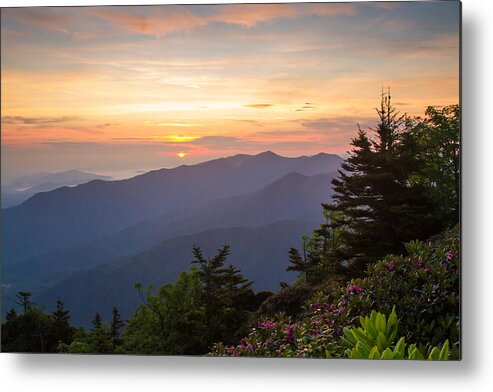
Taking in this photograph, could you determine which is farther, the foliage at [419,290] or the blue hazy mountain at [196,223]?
the blue hazy mountain at [196,223]

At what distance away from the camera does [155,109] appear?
5133 millimetres

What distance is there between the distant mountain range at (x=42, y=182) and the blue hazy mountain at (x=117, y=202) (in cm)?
4

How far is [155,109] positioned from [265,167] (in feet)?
2.49

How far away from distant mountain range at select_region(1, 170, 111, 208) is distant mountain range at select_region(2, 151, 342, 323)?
4cm

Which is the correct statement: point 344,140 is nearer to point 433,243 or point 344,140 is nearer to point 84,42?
point 433,243

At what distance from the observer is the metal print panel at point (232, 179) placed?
4.95 meters

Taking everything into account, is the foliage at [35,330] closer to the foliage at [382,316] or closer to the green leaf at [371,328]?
the foliage at [382,316]

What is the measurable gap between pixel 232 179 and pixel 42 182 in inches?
45.9

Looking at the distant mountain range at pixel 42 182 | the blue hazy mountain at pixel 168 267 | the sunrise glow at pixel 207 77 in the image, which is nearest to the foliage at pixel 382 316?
the blue hazy mountain at pixel 168 267

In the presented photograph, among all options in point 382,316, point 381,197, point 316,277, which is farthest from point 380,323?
point 381,197

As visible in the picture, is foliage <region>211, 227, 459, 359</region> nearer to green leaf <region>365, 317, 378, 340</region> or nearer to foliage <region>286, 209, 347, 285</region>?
green leaf <region>365, 317, 378, 340</region>

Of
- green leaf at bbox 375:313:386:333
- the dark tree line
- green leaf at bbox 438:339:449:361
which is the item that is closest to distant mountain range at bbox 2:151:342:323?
the dark tree line

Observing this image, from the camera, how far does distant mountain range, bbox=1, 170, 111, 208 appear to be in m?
5.16

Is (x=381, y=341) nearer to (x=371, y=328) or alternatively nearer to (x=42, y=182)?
(x=371, y=328)
